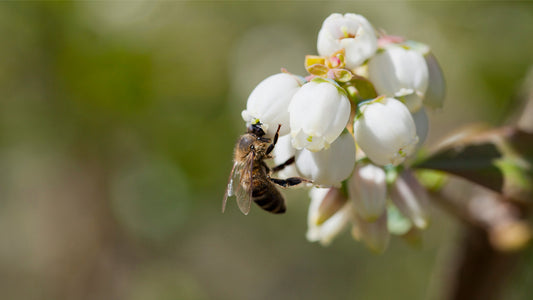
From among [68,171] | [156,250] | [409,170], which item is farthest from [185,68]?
[409,170]

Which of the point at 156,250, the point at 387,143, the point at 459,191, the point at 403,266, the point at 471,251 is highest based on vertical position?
the point at 387,143

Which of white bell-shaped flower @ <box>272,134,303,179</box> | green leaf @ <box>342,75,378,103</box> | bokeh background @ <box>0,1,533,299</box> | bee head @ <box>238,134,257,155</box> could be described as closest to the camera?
green leaf @ <box>342,75,378,103</box>

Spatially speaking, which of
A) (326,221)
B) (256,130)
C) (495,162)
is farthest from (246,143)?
(495,162)

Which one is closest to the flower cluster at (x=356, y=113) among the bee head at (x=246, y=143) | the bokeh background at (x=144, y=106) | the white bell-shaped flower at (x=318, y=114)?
the white bell-shaped flower at (x=318, y=114)

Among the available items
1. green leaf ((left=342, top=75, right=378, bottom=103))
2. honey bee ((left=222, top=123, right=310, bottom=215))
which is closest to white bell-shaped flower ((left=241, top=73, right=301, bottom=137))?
green leaf ((left=342, top=75, right=378, bottom=103))

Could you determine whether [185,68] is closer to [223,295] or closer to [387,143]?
[387,143]

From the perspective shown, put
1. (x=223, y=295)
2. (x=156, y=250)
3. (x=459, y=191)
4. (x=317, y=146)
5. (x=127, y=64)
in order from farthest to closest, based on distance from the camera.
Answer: (x=223, y=295)
(x=156, y=250)
(x=127, y=64)
(x=459, y=191)
(x=317, y=146)

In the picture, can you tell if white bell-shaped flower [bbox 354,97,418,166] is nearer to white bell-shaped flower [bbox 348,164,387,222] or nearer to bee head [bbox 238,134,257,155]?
white bell-shaped flower [bbox 348,164,387,222]

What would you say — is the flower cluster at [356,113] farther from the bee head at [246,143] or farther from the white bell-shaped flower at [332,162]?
the bee head at [246,143]
